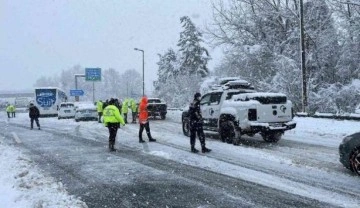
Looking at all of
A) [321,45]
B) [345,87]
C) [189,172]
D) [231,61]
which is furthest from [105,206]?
[231,61]

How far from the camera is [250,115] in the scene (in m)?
13.7

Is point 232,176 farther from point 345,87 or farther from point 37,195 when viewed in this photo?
point 345,87

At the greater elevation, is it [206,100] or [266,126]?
[206,100]

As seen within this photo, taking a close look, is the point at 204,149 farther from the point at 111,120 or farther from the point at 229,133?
the point at 111,120

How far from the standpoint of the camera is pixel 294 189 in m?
7.93

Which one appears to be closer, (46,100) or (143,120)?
(143,120)

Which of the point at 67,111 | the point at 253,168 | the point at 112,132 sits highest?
the point at 67,111

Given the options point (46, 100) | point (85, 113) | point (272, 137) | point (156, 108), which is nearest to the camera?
point (272, 137)

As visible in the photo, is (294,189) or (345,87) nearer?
(294,189)

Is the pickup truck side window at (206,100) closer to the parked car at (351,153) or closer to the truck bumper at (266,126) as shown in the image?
the truck bumper at (266,126)

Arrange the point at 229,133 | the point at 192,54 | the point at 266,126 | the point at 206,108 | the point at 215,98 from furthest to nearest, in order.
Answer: the point at 192,54 < the point at 206,108 < the point at 215,98 < the point at 229,133 < the point at 266,126

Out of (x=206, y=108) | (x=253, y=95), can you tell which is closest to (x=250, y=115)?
(x=253, y=95)

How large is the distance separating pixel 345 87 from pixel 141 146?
18659 millimetres

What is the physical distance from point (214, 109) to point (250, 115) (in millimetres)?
2281
